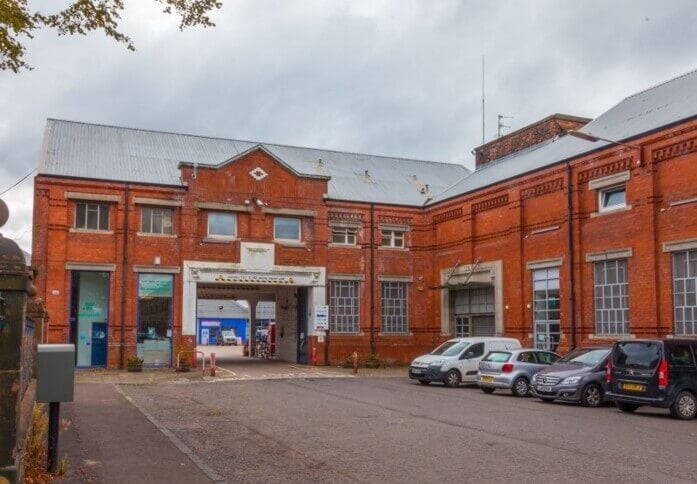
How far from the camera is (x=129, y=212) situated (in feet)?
101

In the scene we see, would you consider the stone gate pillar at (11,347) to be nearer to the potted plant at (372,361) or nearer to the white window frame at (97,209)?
the white window frame at (97,209)

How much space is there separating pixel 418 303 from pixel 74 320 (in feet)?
51.6

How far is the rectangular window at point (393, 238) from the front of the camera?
35.7 meters

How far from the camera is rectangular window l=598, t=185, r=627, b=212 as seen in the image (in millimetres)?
24891

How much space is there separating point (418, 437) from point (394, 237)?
78.5ft

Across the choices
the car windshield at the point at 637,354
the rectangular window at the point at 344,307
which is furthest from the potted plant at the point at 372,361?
the car windshield at the point at 637,354

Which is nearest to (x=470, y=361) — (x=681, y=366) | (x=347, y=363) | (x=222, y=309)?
(x=347, y=363)

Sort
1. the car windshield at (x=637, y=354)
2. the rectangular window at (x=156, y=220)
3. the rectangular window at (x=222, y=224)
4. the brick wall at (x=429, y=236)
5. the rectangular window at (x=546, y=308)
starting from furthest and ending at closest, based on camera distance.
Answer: the rectangular window at (x=222, y=224) < the rectangular window at (x=156, y=220) < the rectangular window at (x=546, y=308) < the brick wall at (x=429, y=236) < the car windshield at (x=637, y=354)

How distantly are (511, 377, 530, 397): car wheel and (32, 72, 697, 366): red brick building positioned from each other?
16.2 ft

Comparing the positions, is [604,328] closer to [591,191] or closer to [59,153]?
[591,191]

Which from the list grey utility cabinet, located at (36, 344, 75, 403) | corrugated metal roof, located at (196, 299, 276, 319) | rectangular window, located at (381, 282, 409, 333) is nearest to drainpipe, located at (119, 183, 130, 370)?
rectangular window, located at (381, 282, 409, 333)

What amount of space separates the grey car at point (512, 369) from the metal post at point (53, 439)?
1461 centimetres

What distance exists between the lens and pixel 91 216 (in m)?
30.3

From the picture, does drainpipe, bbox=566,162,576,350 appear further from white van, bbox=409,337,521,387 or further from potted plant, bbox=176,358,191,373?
potted plant, bbox=176,358,191,373
